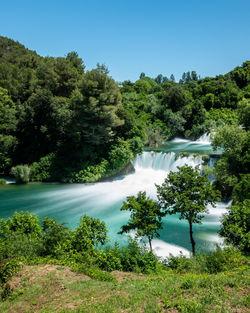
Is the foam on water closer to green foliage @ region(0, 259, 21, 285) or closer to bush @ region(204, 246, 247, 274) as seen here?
bush @ region(204, 246, 247, 274)

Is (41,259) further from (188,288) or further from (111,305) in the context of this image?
(188,288)

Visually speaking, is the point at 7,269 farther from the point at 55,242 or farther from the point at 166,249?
the point at 166,249

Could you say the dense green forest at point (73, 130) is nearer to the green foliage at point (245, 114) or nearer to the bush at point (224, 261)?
the green foliage at point (245, 114)

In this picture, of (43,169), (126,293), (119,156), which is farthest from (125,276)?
(43,169)

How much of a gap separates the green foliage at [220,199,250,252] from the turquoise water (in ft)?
7.40

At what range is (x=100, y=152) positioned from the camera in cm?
2344

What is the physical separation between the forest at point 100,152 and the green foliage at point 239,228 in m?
0.04

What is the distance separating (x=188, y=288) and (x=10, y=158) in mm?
24575

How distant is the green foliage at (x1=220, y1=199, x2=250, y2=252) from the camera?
816 cm

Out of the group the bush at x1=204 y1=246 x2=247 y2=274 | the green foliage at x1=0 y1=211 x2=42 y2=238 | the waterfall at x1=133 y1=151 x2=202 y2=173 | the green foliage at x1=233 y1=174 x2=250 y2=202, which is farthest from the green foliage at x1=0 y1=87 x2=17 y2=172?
the bush at x1=204 y1=246 x2=247 y2=274

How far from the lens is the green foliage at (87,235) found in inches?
327

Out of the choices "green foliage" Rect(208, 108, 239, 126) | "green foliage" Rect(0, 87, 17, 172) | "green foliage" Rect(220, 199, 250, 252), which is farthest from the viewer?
"green foliage" Rect(208, 108, 239, 126)

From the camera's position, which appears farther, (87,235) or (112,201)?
(112,201)

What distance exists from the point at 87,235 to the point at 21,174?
15.9 metres
